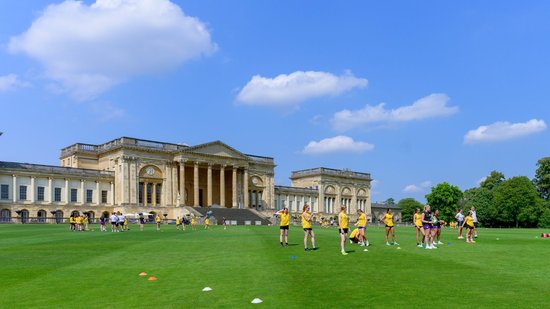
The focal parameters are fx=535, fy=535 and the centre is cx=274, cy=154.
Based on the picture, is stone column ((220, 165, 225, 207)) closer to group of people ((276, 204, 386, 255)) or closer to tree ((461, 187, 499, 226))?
tree ((461, 187, 499, 226))

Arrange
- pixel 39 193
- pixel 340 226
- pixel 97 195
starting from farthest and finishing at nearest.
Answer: pixel 97 195
pixel 39 193
pixel 340 226

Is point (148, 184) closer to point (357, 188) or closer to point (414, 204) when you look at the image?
point (357, 188)

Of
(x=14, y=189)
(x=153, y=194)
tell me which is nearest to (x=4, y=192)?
(x=14, y=189)

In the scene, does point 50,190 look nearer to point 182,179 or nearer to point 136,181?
point 136,181

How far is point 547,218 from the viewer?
323 feet

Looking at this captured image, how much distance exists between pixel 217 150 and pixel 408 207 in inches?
3762

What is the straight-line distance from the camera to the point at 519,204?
101 metres

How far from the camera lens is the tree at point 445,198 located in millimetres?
115312

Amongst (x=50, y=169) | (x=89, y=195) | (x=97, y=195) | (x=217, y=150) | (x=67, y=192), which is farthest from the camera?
(x=217, y=150)

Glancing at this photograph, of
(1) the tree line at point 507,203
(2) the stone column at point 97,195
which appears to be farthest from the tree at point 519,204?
(2) the stone column at point 97,195

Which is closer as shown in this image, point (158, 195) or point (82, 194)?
point (82, 194)

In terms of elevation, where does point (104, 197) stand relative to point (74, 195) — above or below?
below

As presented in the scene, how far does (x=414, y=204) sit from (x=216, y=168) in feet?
313

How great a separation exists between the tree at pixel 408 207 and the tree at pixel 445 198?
150 ft
